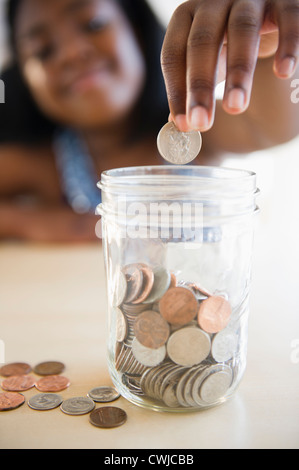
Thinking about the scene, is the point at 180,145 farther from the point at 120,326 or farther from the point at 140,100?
the point at 140,100

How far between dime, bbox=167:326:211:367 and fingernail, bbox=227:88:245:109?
232 mm

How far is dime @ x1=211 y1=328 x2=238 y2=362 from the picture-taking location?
50 centimetres

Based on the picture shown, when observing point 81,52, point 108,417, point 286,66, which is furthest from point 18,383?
point 81,52

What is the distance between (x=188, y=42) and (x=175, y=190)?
0.59 feet

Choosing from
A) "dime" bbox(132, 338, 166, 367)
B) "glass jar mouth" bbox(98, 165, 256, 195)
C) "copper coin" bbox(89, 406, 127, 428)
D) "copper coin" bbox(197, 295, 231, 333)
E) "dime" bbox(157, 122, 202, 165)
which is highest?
"dime" bbox(157, 122, 202, 165)

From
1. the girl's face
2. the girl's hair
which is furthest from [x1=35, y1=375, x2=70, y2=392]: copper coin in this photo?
the girl's hair

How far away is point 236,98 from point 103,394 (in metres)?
0.35

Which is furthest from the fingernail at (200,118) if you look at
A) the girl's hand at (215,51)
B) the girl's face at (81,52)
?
the girl's face at (81,52)

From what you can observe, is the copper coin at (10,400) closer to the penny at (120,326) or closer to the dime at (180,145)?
the penny at (120,326)

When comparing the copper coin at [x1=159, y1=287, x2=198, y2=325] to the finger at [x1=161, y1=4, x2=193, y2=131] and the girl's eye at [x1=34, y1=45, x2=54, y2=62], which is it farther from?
the girl's eye at [x1=34, y1=45, x2=54, y2=62]

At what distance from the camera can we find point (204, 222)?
0.51 meters

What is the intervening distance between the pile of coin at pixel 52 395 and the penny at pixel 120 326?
2.7 inches

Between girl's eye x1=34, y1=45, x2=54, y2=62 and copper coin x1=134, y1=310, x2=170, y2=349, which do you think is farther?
girl's eye x1=34, y1=45, x2=54, y2=62

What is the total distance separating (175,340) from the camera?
1.60 feet
